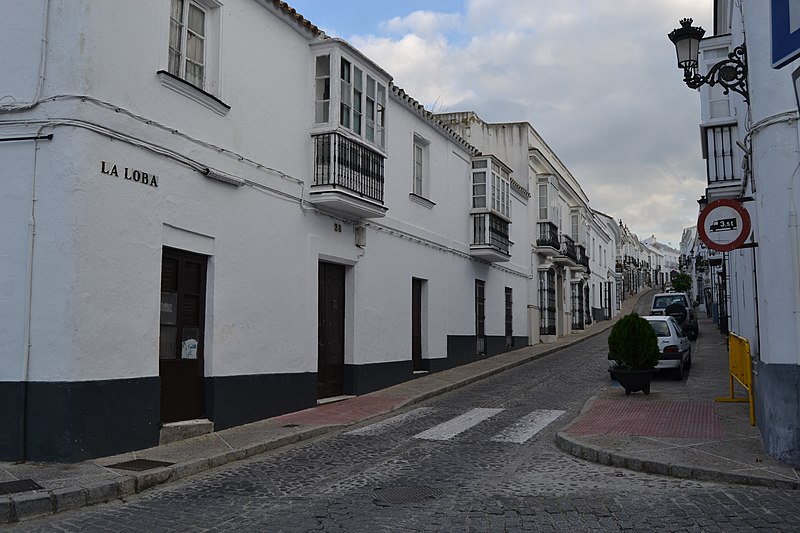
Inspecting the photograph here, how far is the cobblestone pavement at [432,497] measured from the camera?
225 inches

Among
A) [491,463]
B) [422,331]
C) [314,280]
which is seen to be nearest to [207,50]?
[314,280]

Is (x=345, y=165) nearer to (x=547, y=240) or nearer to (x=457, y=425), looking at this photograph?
(x=457, y=425)

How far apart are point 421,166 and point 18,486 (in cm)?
1275

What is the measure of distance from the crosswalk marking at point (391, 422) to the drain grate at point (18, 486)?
4.65m

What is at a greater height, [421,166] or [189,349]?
[421,166]

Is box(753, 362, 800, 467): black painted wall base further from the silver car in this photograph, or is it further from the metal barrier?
the silver car

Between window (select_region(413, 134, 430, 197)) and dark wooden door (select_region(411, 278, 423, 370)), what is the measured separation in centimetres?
228

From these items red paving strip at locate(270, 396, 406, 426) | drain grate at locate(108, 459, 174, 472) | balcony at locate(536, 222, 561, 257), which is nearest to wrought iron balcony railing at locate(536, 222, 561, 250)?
balcony at locate(536, 222, 561, 257)

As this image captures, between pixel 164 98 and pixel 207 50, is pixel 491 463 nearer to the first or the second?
pixel 164 98

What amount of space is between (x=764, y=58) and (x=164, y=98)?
283 inches

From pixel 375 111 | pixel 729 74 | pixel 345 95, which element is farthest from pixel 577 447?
pixel 375 111

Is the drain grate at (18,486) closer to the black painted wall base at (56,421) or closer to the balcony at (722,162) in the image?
the black painted wall base at (56,421)

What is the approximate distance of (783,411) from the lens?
24.4 feet

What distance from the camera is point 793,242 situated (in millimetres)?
7449
